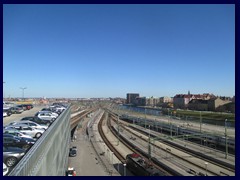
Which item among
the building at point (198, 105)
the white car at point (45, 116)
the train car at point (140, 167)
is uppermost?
the white car at point (45, 116)

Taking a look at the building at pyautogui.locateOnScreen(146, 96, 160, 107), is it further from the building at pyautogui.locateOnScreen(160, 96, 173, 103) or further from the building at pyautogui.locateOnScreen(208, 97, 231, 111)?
the building at pyautogui.locateOnScreen(208, 97, 231, 111)

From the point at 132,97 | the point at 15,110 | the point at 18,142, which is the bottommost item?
A: the point at 18,142

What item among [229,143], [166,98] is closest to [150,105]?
[166,98]

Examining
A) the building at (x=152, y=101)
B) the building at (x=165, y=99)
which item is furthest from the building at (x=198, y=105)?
the building at (x=152, y=101)

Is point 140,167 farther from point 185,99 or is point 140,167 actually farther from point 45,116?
point 185,99

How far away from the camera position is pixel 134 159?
12711 mm

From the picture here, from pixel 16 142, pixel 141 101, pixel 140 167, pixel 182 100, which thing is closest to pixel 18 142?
pixel 16 142

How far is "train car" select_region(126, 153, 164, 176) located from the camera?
10.9 metres

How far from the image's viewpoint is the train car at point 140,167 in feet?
35.9

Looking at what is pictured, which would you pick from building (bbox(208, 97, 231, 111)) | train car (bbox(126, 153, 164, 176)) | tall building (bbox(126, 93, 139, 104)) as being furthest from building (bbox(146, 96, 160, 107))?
train car (bbox(126, 153, 164, 176))

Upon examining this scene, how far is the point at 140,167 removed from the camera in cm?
1180

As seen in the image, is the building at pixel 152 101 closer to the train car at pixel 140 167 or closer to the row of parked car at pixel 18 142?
the train car at pixel 140 167

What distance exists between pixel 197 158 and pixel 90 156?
5.79 meters
